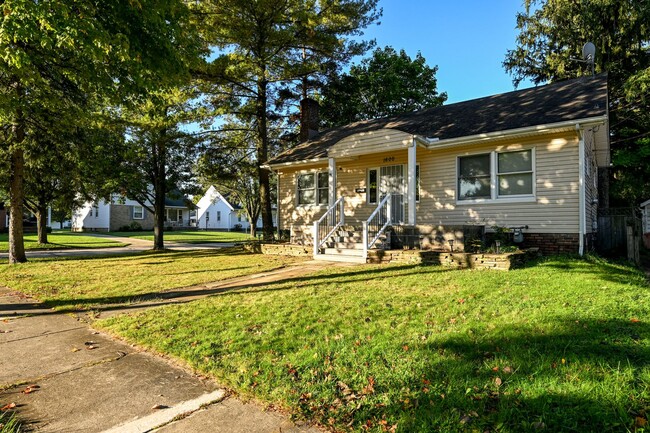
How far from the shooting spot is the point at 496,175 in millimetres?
10656

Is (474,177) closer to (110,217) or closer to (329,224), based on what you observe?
(329,224)

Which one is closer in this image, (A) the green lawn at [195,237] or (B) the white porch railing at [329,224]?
(B) the white porch railing at [329,224]

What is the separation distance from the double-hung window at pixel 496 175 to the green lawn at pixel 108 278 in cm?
581

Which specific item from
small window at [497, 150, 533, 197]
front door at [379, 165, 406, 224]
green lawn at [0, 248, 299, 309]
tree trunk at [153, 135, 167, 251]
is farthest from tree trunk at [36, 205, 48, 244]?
small window at [497, 150, 533, 197]

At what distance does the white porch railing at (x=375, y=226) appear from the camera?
10.1 metres

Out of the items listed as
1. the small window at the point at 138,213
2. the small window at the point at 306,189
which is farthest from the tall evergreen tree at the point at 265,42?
the small window at the point at 138,213

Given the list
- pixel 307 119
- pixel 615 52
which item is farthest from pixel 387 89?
pixel 615 52

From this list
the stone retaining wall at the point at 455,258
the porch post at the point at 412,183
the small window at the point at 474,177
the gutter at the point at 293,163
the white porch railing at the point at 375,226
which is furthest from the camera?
the gutter at the point at 293,163

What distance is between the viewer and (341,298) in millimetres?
5891

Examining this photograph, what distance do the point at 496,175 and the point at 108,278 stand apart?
34.4 ft

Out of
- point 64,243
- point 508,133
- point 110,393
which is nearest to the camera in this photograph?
point 110,393

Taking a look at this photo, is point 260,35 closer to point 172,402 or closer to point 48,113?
point 48,113

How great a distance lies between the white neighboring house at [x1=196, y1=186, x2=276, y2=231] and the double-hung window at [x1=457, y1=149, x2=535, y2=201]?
4275 centimetres

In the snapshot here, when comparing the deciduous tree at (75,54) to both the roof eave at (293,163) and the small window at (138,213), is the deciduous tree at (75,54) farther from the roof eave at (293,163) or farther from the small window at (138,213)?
the small window at (138,213)
